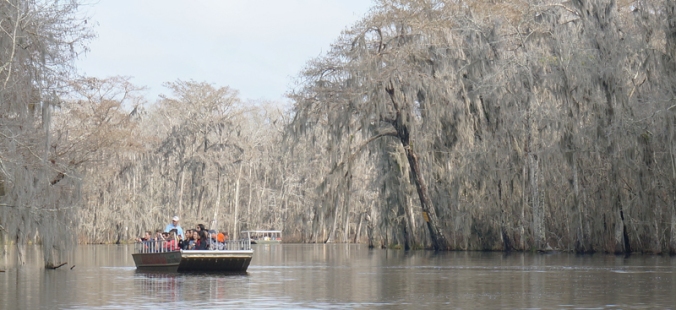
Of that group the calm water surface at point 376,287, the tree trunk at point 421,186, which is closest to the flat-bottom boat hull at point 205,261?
the calm water surface at point 376,287

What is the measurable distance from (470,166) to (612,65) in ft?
25.4

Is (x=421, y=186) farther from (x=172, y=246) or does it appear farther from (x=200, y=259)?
(x=200, y=259)

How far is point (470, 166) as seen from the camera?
3544 centimetres

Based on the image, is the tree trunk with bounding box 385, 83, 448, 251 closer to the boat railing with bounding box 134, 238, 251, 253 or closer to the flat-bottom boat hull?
the boat railing with bounding box 134, 238, 251, 253

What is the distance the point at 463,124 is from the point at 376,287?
1739cm

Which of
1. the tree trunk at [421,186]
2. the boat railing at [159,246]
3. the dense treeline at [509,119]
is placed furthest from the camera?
the tree trunk at [421,186]

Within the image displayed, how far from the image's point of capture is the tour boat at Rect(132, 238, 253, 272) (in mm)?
25547

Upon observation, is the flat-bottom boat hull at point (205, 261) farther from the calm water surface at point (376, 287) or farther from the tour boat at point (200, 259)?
the calm water surface at point (376, 287)

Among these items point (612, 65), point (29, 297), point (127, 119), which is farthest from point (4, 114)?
point (127, 119)

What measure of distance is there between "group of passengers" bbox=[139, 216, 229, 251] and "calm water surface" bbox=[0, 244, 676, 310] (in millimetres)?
1125

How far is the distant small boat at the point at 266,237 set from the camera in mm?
70900

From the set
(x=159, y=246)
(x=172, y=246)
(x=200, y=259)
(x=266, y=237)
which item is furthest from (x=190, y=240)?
(x=266, y=237)

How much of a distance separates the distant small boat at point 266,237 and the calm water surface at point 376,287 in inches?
1673

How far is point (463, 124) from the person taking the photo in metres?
35.9
